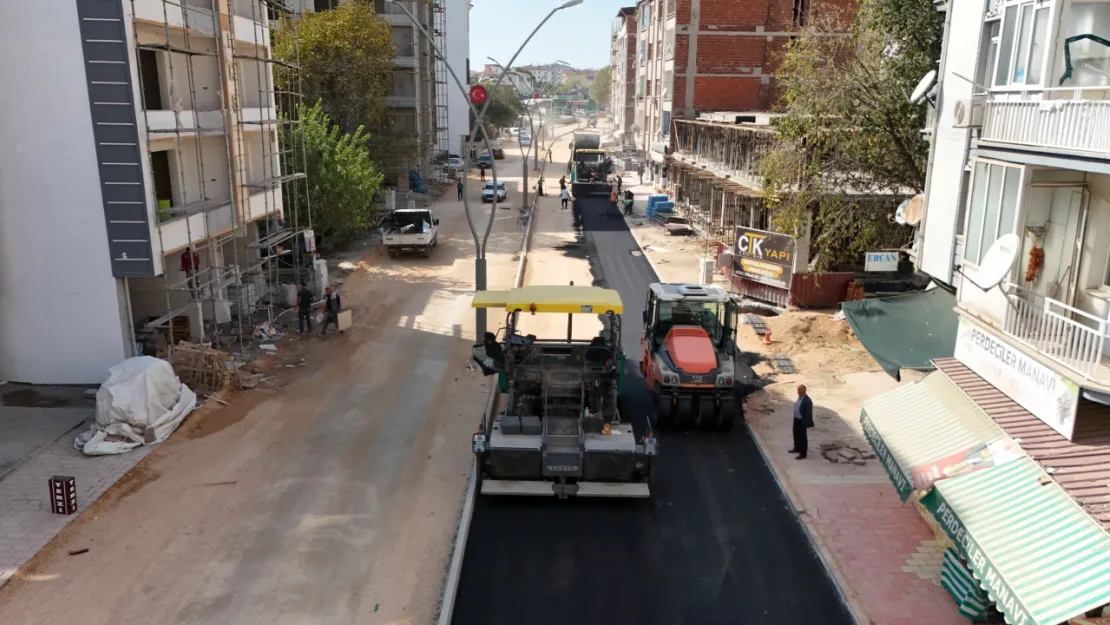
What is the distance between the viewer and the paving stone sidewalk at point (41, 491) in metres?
11.1

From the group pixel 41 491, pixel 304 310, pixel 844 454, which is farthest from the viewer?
pixel 304 310

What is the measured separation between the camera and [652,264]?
30.7m

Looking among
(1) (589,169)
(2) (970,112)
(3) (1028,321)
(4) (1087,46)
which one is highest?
(4) (1087,46)

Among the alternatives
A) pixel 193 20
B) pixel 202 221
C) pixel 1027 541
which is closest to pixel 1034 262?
pixel 1027 541

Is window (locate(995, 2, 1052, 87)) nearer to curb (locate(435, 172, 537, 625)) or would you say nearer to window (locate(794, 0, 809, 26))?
curb (locate(435, 172, 537, 625))

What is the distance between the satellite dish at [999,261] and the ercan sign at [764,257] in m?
12.8

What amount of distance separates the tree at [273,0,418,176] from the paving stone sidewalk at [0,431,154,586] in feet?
85.7

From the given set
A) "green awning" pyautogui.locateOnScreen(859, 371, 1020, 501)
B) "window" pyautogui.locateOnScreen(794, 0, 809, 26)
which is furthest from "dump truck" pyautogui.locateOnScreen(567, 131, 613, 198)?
"green awning" pyautogui.locateOnScreen(859, 371, 1020, 501)

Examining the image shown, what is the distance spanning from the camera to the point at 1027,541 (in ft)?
26.6

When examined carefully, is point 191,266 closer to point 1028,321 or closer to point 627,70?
point 1028,321

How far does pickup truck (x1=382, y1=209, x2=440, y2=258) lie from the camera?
104ft

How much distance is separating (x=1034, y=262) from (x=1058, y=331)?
1.25 metres

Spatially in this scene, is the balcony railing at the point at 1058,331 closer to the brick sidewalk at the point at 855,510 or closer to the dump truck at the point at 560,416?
the brick sidewalk at the point at 855,510

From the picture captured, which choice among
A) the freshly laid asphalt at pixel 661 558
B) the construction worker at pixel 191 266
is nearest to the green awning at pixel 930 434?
the freshly laid asphalt at pixel 661 558
